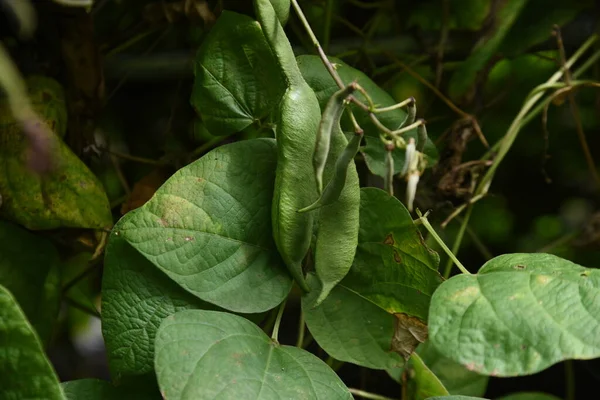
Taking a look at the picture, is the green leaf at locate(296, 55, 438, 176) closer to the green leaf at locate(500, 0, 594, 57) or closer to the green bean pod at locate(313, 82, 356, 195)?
the green bean pod at locate(313, 82, 356, 195)

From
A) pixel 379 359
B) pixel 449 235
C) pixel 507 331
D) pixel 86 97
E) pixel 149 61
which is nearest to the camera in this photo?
pixel 507 331

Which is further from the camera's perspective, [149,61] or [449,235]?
[449,235]

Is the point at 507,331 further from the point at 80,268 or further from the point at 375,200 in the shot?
the point at 80,268

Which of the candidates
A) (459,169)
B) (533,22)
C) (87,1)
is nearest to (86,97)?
(87,1)

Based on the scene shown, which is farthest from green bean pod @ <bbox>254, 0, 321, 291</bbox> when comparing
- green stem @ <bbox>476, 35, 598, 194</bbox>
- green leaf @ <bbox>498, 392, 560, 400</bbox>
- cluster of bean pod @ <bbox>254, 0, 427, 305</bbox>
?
green leaf @ <bbox>498, 392, 560, 400</bbox>

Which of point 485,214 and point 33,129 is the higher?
point 33,129

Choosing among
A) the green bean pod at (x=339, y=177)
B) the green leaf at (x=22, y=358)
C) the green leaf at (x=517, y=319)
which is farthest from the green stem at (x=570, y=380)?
the green leaf at (x=22, y=358)

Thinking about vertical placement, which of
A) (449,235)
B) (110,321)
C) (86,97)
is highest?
(86,97)
